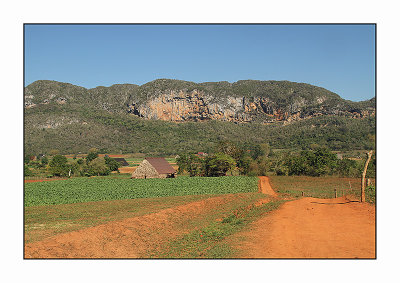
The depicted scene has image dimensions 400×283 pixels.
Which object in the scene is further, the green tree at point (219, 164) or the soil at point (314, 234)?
the green tree at point (219, 164)

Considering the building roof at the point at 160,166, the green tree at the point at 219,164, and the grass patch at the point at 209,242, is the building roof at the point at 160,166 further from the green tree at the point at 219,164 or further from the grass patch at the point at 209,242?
the grass patch at the point at 209,242

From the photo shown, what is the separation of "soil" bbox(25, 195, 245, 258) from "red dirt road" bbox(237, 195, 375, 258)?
3640 mm

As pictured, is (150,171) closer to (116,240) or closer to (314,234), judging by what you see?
(116,240)

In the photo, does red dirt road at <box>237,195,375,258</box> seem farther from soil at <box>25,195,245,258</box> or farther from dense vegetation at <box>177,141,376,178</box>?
dense vegetation at <box>177,141,376,178</box>

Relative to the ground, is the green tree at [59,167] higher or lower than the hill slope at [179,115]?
lower

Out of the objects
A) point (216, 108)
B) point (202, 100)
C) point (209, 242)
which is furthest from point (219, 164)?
point (202, 100)

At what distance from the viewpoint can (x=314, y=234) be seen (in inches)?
470

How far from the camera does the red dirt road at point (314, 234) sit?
1012cm

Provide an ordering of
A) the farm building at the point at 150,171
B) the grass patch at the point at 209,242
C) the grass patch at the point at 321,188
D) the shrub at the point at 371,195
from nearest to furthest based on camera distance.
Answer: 1. the grass patch at the point at 209,242
2. the shrub at the point at 371,195
3. the grass patch at the point at 321,188
4. the farm building at the point at 150,171

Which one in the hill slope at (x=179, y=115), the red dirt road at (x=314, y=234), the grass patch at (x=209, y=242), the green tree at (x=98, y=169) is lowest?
the green tree at (x=98, y=169)

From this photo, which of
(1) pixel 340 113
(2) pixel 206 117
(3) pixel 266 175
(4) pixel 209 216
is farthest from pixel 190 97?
(4) pixel 209 216

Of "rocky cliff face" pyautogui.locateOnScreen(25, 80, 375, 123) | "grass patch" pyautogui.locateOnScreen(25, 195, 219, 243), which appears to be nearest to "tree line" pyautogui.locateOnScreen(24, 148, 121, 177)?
"grass patch" pyautogui.locateOnScreen(25, 195, 219, 243)

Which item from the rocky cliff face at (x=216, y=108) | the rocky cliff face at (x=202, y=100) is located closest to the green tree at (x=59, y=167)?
the rocky cliff face at (x=202, y=100)

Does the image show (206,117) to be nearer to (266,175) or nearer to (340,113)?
(340,113)
